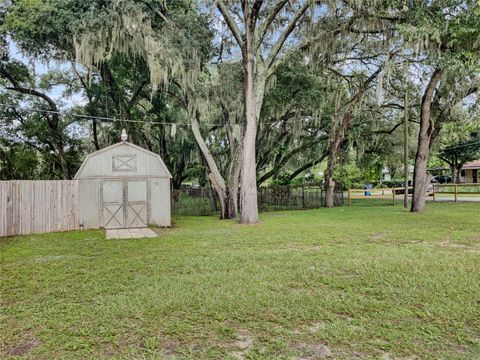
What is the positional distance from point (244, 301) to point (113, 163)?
742 cm

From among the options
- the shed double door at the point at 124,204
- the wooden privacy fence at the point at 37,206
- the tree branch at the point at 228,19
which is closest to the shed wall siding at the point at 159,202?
the shed double door at the point at 124,204

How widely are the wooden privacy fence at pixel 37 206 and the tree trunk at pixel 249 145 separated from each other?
4.59 meters

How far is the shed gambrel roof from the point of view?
9.59 m

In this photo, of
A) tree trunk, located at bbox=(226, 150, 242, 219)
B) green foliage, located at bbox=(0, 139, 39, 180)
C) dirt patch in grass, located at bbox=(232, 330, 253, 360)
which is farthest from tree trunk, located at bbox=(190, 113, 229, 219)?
green foliage, located at bbox=(0, 139, 39, 180)

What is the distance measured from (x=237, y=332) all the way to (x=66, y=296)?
1.99m

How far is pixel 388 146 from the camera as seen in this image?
19312 millimetres

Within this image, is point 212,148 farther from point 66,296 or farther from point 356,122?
point 66,296

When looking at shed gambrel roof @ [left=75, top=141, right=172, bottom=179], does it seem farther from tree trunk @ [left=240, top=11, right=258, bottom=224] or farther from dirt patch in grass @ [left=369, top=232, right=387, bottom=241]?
dirt patch in grass @ [left=369, top=232, right=387, bottom=241]

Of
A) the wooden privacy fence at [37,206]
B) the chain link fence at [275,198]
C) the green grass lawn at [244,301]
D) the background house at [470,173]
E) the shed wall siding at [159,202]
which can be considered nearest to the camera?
the green grass lawn at [244,301]

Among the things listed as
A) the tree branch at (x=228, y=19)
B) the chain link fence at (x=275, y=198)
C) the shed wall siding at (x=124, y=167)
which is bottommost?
the chain link fence at (x=275, y=198)

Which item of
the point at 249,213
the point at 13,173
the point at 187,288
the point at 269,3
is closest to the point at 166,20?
the point at 269,3

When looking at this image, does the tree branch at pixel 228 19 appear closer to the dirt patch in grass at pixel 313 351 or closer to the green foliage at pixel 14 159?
the dirt patch in grass at pixel 313 351

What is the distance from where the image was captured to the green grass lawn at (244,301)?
8.55 ft

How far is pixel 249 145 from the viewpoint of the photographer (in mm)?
10820
